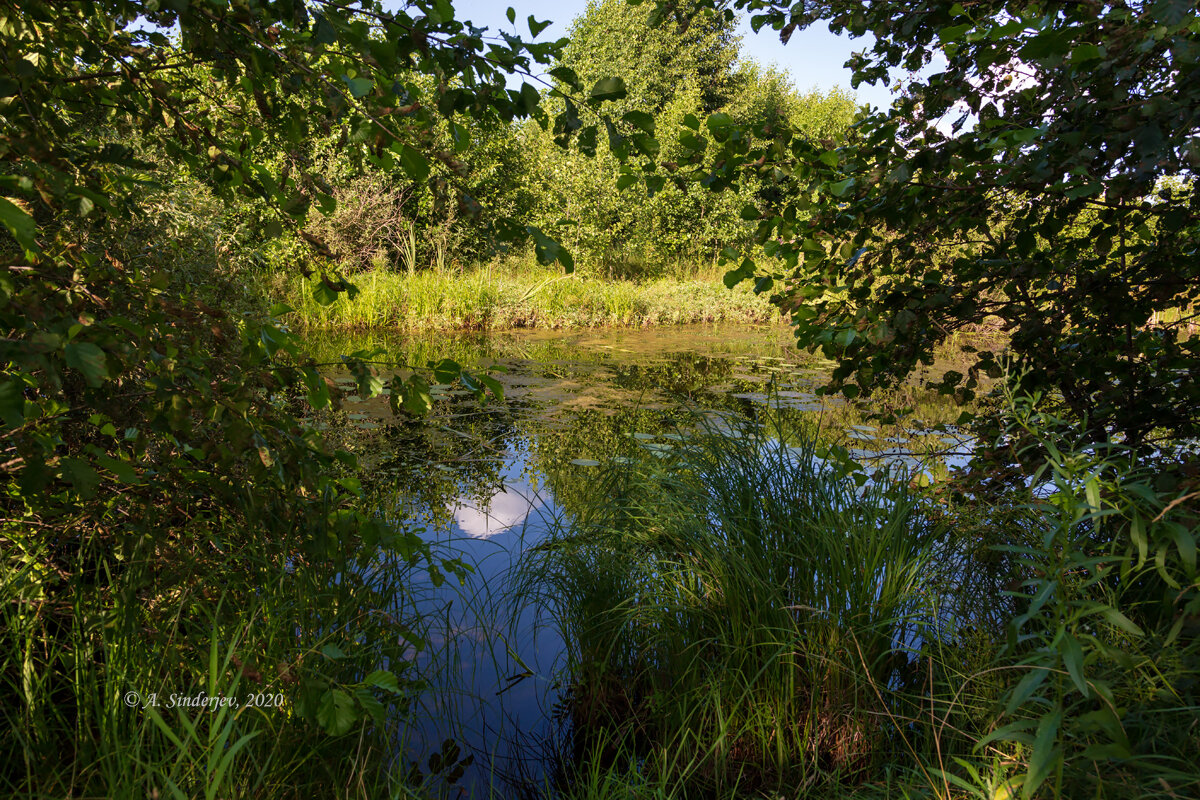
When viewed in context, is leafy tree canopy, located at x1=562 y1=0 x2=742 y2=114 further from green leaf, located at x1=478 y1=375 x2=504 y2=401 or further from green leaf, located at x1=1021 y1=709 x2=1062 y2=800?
green leaf, located at x1=1021 y1=709 x2=1062 y2=800

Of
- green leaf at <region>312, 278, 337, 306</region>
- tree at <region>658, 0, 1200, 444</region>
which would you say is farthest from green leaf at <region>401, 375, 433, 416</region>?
tree at <region>658, 0, 1200, 444</region>

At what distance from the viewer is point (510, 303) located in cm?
1245

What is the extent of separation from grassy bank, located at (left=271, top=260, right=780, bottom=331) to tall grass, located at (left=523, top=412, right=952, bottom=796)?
7.61m

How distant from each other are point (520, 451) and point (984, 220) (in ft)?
11.8

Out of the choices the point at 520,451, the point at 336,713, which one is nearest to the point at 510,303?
the point at 520,451

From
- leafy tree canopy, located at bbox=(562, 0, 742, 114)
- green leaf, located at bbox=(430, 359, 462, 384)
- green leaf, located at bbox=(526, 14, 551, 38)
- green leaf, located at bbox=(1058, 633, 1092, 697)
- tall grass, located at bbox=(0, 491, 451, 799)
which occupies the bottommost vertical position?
tall grass, located at bbox=(0, 491, 451, 799)

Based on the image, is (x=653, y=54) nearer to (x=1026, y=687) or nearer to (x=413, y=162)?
(x=413, y=162)

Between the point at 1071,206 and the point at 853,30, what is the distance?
94 centimetres

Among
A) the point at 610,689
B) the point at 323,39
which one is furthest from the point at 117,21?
the point at 610,689

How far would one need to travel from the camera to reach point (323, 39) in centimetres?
139

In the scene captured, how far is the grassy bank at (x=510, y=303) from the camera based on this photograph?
11.1 m

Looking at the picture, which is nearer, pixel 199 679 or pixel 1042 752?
pixel 1042 752

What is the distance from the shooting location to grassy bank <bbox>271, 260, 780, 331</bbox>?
1106 centimetres

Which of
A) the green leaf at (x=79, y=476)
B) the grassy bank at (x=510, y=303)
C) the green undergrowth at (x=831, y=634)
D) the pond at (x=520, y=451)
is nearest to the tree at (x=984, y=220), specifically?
the green undergrowth at (x=831, y=634)
